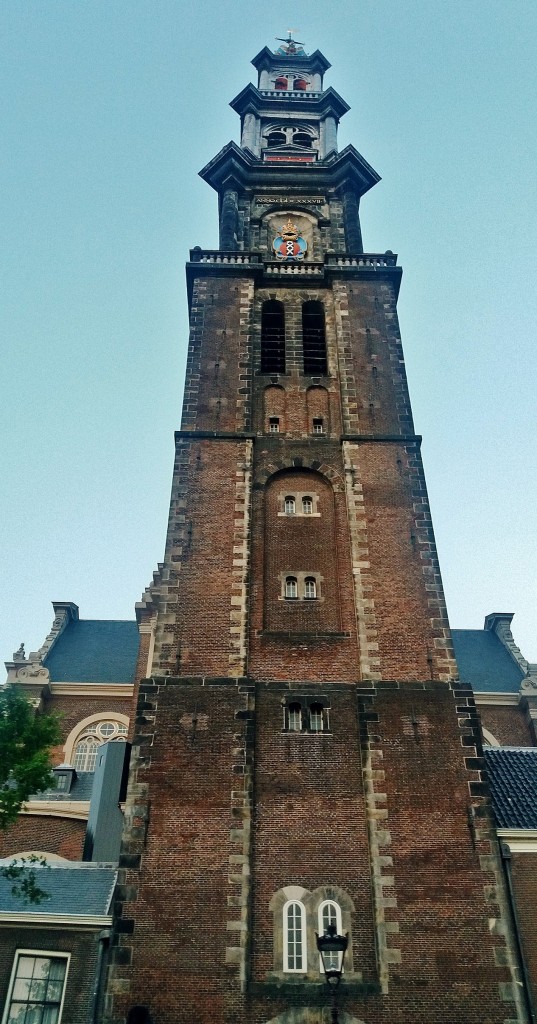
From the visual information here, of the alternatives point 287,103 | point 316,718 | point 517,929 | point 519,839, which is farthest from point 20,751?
point 287,103

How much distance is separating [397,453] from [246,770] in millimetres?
10736

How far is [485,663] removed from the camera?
117 feet

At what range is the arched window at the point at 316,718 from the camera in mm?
19391

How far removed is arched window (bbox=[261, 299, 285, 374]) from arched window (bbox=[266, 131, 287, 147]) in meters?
13.8

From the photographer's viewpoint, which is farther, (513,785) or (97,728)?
(97,728)

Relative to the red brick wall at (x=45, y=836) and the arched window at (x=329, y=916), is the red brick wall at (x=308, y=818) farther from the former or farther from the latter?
the red brick wall at (x=45, y=836)

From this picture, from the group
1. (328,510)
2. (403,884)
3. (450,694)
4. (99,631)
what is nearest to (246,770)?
(403,884)

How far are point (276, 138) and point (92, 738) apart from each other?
2844cm

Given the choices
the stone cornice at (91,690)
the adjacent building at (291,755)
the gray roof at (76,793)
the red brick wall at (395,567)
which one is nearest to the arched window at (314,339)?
the adjacent building at (291,755)

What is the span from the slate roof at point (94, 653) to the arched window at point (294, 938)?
17.3 m

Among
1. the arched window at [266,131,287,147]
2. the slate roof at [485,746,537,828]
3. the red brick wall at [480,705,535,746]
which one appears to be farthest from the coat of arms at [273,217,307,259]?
the slate roof at [485,746,537,828]

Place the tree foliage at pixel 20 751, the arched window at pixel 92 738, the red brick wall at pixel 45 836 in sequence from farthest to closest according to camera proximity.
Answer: the arched window at pixel 92 738
the red brick wall at pixel 45 836
the tree foliage at pixel 20 751

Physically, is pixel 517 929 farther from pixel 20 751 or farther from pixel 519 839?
pixel 20 751

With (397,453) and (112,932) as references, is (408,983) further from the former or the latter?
(397,453)
